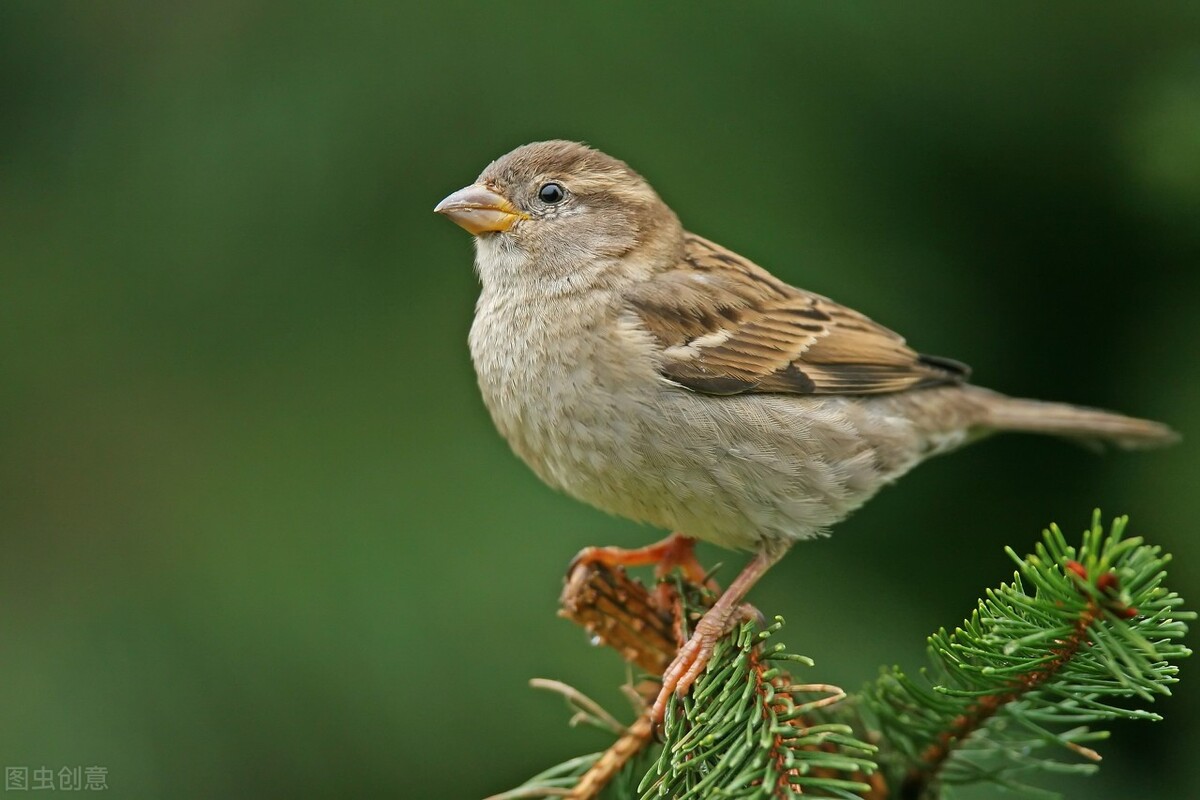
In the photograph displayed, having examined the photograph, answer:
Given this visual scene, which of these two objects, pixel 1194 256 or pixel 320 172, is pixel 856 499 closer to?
pixel 1194 256

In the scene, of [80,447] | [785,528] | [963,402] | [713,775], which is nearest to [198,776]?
[80,447]

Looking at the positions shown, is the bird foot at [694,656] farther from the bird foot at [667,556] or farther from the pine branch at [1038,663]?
the bird foot at [667,556]

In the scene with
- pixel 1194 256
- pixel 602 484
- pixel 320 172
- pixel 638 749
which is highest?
pixel 320 172

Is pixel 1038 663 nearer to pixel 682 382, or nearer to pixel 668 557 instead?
pixel 682 382

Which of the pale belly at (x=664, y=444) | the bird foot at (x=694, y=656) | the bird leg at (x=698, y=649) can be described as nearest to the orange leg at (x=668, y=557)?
the pale belly at (x=664, y=444)

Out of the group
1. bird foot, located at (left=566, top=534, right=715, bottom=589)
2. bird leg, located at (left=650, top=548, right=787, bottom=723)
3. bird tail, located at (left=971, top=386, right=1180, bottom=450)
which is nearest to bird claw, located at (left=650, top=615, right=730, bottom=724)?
bird leg, located at (left=650, top=548, right=787, bottom=723)

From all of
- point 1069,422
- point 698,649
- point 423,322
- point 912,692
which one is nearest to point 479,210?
point 423,322
